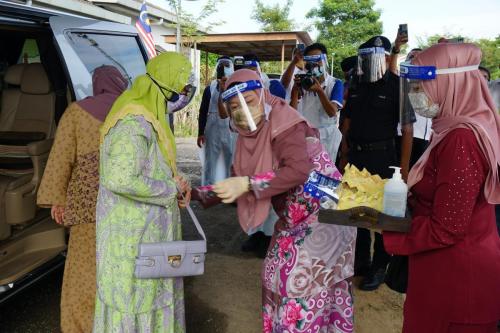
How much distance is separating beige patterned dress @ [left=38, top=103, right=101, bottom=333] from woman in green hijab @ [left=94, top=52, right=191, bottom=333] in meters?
0.31

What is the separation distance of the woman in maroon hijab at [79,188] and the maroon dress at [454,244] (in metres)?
1.56

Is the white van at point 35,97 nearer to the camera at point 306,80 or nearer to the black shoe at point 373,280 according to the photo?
the camera at point 306,80

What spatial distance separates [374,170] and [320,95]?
901mm

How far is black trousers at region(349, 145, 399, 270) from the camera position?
3.43m

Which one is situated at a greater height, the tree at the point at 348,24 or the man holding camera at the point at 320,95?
the tree at the point at 348,24

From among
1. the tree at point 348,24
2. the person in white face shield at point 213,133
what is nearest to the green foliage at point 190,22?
the person in white face shield at point 213,133

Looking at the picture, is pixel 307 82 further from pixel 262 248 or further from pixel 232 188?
pixel 232 188

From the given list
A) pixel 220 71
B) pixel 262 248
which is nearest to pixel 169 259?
pixel 262 248

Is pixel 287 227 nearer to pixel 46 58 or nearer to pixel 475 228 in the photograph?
pixel 475 228

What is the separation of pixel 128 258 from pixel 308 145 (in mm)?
978

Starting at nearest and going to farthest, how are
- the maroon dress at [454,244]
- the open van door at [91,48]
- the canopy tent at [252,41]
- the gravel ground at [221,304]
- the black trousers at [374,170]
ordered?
1. the maroon dress at [454,244]
2. the gravel ground at [221,304]
3. the open van door at [91,48]
4. the black trousers at [374,170]
5. the canopy tent at [252,41]

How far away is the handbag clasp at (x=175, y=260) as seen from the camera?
6.33ft

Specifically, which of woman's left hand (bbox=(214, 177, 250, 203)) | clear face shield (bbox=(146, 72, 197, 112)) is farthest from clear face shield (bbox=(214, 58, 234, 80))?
woman's left hand (bbox=(214, 177, 250, 203))

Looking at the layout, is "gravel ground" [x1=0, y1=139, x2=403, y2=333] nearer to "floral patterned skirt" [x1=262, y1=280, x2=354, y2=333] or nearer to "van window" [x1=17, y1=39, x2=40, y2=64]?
"floral patterned skirt" [x1=262, y1=280, x2=354, y2=333]
